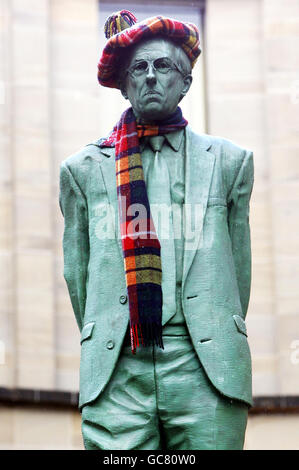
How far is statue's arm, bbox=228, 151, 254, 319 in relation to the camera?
34.8 feet

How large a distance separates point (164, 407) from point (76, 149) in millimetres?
10054

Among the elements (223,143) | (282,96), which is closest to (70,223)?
(223,143)

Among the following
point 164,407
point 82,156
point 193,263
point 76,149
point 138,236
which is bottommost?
point 164,407

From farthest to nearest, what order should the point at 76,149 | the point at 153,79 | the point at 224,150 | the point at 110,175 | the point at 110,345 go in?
the point at 76,149
the point at 224,150
the point at 110,175
the point at 153,79
the point at 110,345

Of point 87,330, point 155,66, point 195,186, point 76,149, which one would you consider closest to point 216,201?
point 195,186

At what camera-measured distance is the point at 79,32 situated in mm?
20531

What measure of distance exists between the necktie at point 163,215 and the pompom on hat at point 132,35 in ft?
1.39

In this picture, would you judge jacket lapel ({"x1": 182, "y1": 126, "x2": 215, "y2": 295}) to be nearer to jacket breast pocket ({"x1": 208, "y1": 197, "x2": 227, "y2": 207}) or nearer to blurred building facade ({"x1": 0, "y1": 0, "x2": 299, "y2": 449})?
jacket breast pocket ({"x1": 208, "y1": 197, "x2": 227, "y2": 207})

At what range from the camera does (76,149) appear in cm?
1991

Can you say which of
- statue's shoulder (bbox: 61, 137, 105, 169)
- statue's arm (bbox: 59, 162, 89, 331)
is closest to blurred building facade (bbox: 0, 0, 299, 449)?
statue's arm (bbox: 59, 162, 89, 331)

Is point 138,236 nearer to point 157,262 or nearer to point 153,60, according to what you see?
point 157,262

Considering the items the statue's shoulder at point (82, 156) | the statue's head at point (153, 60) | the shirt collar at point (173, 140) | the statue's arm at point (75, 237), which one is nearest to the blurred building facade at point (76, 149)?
the statue's arm at point (75, 237)

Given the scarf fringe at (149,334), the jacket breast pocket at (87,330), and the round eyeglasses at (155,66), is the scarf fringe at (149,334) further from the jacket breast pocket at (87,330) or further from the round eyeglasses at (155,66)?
the round eyeglasses at (155,66)

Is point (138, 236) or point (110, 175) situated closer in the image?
point (138, 236)
